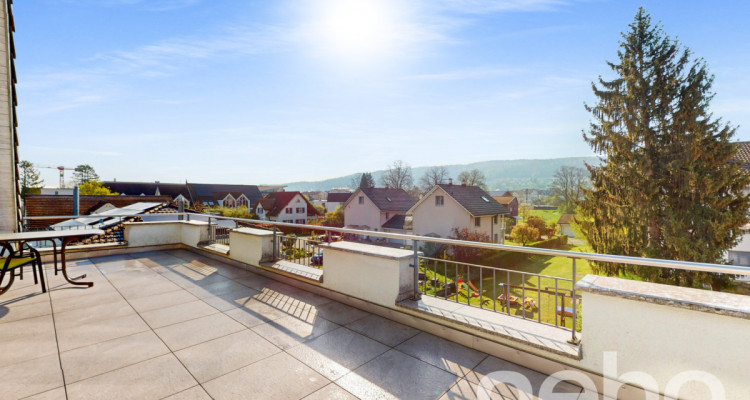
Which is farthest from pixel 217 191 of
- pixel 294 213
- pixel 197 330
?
pixel 197 330

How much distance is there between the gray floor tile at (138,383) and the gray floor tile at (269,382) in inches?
10.5

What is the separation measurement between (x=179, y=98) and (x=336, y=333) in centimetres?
A: 1152

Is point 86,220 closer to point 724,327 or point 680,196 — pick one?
point 724,327

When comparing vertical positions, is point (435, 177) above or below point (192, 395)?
above

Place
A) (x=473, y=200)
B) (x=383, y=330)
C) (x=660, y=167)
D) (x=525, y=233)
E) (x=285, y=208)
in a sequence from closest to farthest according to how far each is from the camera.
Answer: (x=383, y=330), (x=660, y=167), (x=473, y=200), (x=525, y=233), (x=285, y=208)

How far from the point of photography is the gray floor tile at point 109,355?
2.47 m

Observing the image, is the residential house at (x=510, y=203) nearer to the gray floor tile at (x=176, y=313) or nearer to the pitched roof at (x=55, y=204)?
the pitched roof at (x=55, y=204)

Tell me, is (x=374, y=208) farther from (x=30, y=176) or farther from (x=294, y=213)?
(x=30, y=176)


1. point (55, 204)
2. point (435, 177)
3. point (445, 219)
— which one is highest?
point (435, 177)

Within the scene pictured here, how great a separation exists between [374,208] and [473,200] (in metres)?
12.2

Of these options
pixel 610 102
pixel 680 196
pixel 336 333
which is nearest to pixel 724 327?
pixel 336 333

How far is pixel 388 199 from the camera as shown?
122 feet

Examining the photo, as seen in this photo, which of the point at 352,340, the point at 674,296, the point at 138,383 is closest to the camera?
the point at 674,296

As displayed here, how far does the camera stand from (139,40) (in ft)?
24.9
